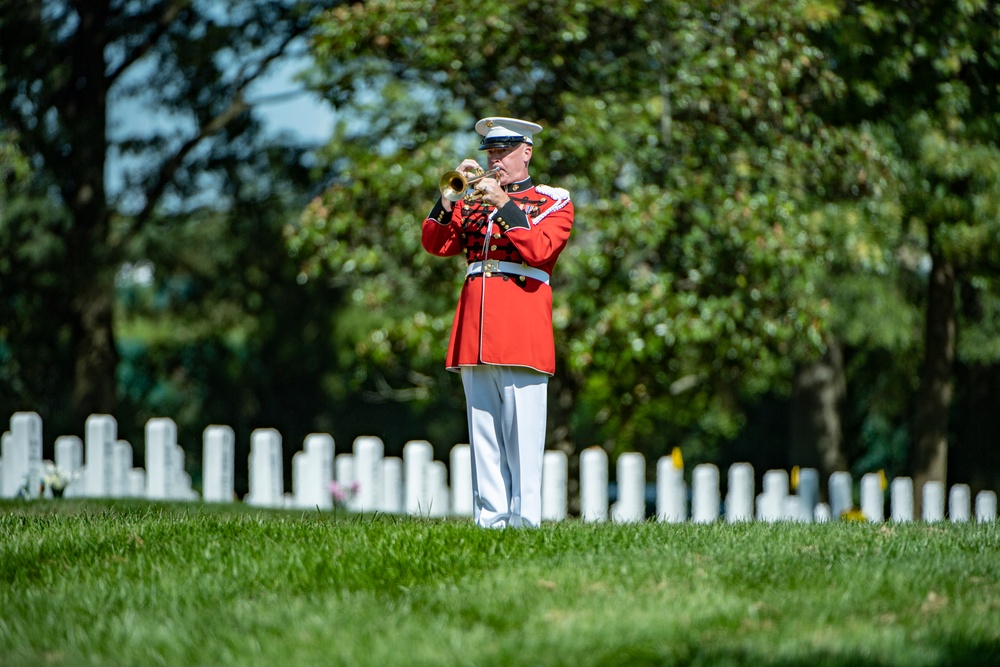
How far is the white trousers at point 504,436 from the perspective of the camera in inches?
231

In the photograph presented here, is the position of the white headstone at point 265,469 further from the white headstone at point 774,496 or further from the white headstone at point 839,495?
the white headstone at point 839,495

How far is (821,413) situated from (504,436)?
10.5 meters

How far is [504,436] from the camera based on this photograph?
595cm

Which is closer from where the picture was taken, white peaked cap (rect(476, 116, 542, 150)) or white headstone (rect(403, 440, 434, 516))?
white peaked cap (rect(476, 116, 542, 150))

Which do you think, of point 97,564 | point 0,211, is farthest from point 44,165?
point 97,564

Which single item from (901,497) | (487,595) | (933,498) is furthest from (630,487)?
(487,595)

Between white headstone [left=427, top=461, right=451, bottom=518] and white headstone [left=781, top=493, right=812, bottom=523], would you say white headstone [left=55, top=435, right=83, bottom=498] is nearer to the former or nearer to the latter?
white headstone [left=427, top=461, right=451, bottom=518]

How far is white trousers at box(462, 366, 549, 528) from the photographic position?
231 inches

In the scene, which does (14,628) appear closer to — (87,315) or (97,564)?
(97,564)

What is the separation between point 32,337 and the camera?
51.1 feet

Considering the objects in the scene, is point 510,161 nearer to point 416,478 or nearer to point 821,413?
point 416,478

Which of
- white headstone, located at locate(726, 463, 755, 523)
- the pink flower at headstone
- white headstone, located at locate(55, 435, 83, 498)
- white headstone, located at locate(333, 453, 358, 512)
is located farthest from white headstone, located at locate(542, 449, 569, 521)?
white headstone, located at locate(55, 435, 83, 498)

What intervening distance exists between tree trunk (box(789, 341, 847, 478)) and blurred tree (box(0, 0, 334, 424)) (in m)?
7.40

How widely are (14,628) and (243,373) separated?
15.8 m
